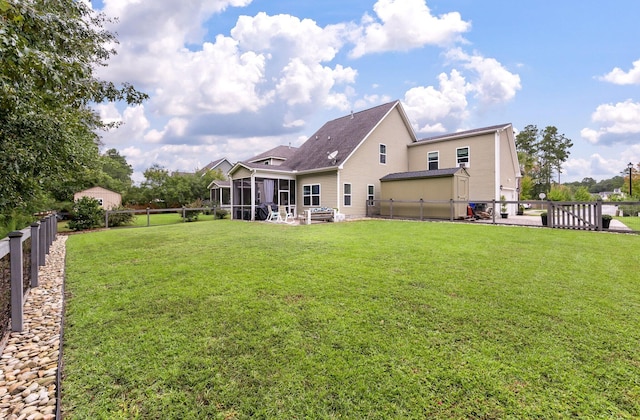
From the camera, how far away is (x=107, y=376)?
229 cm

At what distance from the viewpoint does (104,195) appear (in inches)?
1066

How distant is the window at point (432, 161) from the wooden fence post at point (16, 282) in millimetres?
19230

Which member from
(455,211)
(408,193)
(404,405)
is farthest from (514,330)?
(408,193)

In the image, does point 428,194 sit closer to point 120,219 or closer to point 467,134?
point 467,134

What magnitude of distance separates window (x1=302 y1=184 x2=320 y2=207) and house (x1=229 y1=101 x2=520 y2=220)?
0.06m

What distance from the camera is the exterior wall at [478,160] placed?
1658 cm

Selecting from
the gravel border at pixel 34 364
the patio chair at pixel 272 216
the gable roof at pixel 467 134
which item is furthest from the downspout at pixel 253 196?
the gravel border at pixel 34 364

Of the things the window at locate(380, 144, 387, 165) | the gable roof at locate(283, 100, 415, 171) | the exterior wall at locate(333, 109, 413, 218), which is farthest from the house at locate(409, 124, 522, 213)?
the window at locate(380, 144, 387, 165)

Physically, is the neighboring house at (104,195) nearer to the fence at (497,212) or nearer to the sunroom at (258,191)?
the sunroom at (258,191)

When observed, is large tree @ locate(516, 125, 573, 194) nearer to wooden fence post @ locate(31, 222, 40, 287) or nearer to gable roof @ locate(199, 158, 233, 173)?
gable roof @ locate(199, 158, 233, 173)

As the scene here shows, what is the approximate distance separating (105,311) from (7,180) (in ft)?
10.2

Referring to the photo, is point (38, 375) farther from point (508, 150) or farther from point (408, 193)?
point (508, 150)

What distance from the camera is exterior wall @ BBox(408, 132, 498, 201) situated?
653 inches

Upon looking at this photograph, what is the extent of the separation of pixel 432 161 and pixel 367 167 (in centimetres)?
490
